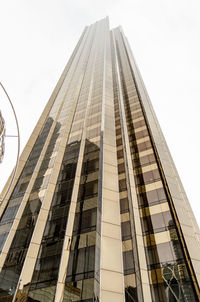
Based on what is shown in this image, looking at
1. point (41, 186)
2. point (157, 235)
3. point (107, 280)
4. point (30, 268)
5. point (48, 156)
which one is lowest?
point (107, 280)

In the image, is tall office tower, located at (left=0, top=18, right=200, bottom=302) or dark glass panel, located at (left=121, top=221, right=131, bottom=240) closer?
tall office tower, located at (left=0, top=18, right=200, bottom=302)

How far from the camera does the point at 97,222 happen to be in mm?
20125

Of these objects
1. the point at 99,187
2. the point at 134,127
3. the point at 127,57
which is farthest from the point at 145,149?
the point at 127,57

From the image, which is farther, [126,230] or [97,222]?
[126,230]

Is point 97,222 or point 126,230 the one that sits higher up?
point 126,230

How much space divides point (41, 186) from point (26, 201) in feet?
7.91

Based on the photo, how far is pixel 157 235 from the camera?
75.7 ft

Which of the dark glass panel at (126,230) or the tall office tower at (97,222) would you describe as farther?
the dark glass panel at (126,230)

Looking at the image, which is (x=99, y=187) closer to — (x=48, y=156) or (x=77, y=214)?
(x=77, y=214)

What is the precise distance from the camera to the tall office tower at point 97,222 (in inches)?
680

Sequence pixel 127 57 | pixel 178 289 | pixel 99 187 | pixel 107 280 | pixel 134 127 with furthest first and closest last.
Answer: pixel 127 57 < pixel 134 127 < pixel 99 187 < pixel 178 289 < pixel 107 280

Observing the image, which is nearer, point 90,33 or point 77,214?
point 77,214

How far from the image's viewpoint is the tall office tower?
17281 millimetres

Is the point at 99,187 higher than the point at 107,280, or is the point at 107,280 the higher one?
the point at 99,187
